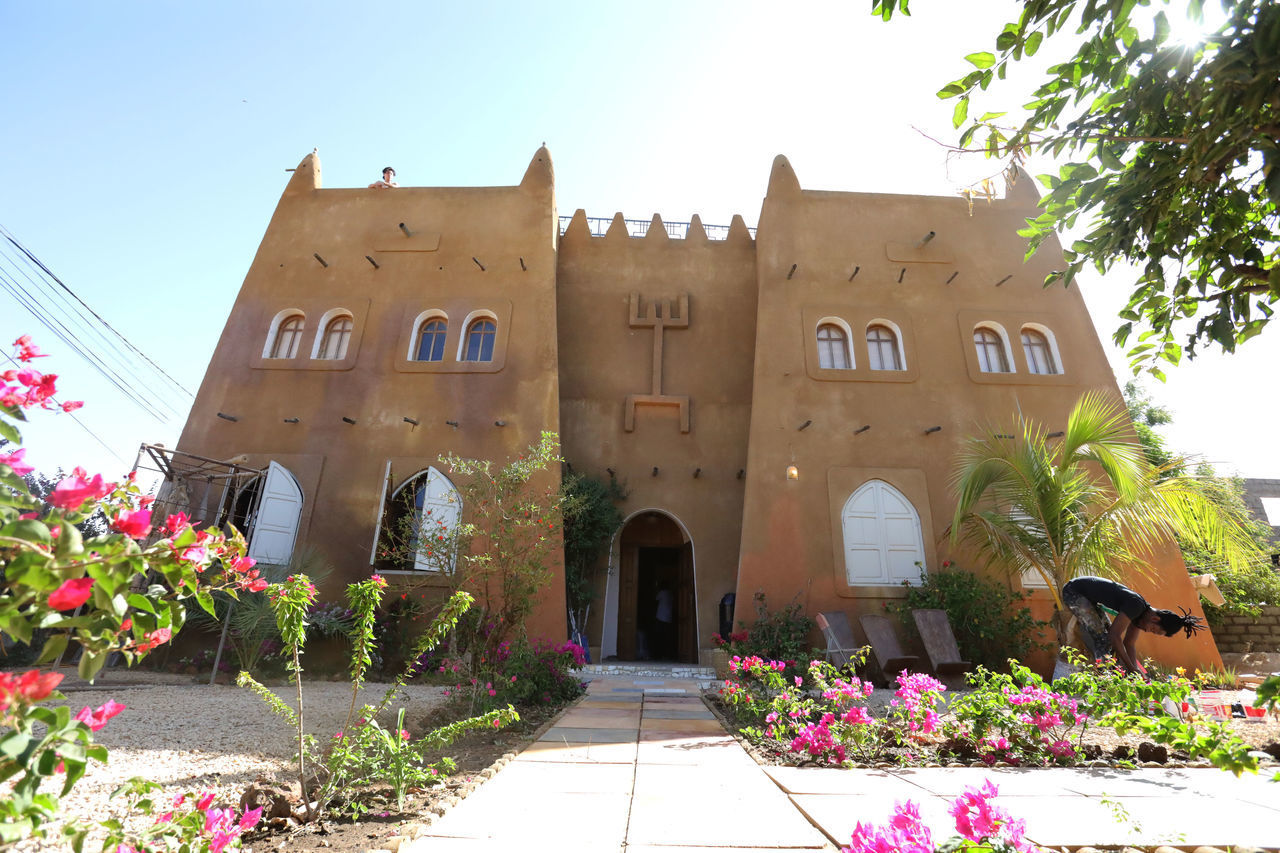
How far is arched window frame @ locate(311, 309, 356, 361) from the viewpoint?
1048cm

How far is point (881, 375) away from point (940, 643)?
425 centimetres

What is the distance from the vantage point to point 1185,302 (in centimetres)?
244

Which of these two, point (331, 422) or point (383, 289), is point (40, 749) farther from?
point (383, 289)

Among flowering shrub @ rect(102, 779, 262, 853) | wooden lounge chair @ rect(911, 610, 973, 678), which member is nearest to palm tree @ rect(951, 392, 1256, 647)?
wooden lounge chair @ rect(911, 610, 973, 678)

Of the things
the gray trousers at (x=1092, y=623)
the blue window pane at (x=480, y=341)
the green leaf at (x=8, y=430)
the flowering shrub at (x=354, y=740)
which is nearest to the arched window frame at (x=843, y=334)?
the gray trousers at (x=1092, y=623)

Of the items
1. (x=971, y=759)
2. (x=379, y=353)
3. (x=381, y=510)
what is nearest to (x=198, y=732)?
(x=381, y=510)

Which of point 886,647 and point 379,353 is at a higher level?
point 379,353

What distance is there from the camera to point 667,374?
11.4 metres

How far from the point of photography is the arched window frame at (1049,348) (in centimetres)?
1020

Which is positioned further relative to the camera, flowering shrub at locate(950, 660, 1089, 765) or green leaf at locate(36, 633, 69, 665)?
flowering shrub at locate(950, 660, 1089, 765)

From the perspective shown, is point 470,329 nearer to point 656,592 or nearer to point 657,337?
point 657,337

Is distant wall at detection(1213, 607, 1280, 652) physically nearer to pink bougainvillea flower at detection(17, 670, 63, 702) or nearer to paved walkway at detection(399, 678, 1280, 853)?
paved walkway at detection(399, 678, 1280, 853)

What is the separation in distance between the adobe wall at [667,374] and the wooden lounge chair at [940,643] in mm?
3089

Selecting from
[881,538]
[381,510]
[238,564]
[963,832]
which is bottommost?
[963,832]
